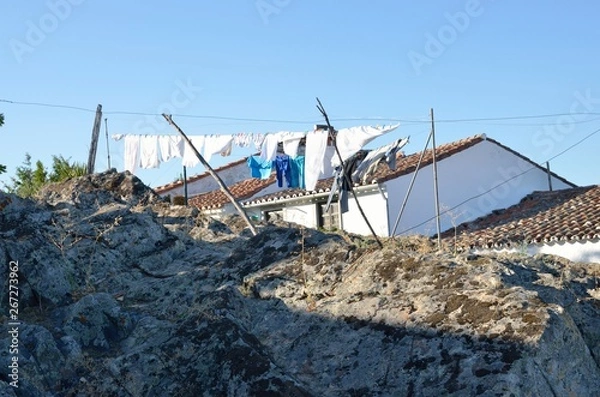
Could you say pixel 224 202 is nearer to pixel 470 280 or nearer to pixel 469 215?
pixel 469 215

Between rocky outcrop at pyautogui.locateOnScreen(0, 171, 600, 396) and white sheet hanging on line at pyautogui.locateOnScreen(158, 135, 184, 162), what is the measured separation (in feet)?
33.7

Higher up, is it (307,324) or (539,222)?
(539,222)

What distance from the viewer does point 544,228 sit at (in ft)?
55.9

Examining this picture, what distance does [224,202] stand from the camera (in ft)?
72.7

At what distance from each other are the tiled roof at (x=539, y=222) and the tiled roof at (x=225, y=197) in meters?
7.19

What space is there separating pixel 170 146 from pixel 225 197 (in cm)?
704

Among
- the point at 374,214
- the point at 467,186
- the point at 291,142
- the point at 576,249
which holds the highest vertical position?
the point at 291,142

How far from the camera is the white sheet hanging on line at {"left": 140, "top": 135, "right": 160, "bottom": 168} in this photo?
16156 millimetres

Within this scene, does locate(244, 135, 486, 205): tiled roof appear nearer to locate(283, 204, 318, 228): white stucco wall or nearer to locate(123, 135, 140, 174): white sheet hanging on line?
locate(283, 204, 318, 228): white stucco wall

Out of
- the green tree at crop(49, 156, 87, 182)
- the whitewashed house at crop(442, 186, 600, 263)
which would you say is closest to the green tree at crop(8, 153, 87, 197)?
the green tree at crop(49, 156, 87, 182)

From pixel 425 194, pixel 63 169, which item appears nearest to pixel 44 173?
pixel 63 169

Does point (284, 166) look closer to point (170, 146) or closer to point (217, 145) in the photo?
point (217, 145)

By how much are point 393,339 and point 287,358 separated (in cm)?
61

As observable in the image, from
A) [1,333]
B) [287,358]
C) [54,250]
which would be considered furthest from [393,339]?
[54,250]
